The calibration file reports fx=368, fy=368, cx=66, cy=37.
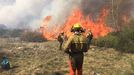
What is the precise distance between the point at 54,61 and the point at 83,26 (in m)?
8.39

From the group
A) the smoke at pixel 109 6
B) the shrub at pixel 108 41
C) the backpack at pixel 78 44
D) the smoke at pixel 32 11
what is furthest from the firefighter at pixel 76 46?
the smoke at pixel 32 11

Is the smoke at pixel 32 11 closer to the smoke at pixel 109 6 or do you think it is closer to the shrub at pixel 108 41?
the smoke at pixel 109 6

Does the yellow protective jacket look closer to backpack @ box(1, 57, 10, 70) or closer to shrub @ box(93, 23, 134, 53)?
backpack @ box(1, 57, 10, 70)

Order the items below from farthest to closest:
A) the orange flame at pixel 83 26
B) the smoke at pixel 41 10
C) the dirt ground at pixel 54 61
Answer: the smoke at pixel 41 10
the orange flame at pixel 83 26
the dirt ground at pixel 54 61

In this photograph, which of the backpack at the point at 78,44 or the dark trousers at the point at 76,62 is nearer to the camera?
the backpack at the point at 78,44

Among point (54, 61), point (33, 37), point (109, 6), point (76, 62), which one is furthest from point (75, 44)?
point (109, 6)

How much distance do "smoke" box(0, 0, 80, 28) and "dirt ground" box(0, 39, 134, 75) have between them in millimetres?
6791

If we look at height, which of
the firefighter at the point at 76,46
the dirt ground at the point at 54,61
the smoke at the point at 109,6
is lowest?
the dirt ground at the point at 54,61

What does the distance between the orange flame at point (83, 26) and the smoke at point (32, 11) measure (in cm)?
103

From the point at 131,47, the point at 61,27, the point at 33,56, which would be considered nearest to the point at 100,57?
the point at 131,47

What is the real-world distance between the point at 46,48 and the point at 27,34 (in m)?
6.54

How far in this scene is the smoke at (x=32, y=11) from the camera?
1252 inches

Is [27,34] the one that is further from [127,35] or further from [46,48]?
[127,35]

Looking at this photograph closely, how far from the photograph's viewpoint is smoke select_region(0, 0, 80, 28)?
104 feet
